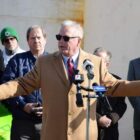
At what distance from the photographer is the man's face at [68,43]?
12.7 ft

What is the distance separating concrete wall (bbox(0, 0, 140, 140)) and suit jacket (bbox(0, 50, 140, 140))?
9.68 feet

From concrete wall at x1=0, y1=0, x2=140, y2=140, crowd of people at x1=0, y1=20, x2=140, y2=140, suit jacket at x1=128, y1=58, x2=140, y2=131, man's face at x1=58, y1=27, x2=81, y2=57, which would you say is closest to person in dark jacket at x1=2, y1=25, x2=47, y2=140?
crowd of people at x1=0, y1=20, x2=140, y2=140

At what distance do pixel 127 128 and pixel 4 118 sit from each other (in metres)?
2.97

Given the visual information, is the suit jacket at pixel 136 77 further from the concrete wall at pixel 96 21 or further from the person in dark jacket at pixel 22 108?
the concrete wall at pixel 96 21

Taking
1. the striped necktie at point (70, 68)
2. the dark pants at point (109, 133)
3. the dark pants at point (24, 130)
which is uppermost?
the striped necktie at point (70, 68)

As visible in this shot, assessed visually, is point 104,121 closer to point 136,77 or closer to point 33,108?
point 136,77

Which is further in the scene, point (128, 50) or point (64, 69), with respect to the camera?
point (128, 50)

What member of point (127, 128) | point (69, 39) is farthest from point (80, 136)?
point (127, 128)

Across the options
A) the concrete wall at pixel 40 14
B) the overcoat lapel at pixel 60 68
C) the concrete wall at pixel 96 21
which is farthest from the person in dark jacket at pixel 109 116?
the concrete wall at pixel 40 14

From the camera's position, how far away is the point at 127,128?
22.7ft

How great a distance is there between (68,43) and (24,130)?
1.28 metres

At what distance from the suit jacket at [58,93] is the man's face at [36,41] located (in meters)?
0.83

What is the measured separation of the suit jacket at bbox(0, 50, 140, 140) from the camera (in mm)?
3873

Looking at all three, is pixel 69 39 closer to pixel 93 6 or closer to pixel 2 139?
pixel 2 139
